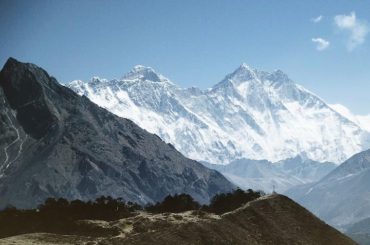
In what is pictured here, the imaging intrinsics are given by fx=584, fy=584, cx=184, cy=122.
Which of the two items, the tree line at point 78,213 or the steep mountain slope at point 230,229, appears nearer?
the steep mountain slope at point 230,229

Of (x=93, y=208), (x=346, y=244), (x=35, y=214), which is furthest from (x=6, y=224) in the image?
(x=346, y=244)

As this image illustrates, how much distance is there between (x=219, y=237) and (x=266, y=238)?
30.0 feet

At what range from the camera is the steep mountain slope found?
93875 millimetres

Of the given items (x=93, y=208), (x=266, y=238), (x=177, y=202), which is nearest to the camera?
(x=266, y=238)

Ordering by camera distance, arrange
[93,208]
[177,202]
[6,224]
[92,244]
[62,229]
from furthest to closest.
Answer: [177,202] < [93,208] < [6,224] < [62,229] < [92,244]

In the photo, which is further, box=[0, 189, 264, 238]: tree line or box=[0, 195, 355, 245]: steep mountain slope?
box=[0, 189, 264, 238]: tree line

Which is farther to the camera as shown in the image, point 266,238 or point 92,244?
point 266,238

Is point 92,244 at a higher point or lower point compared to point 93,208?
lower

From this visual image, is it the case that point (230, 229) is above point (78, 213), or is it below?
below

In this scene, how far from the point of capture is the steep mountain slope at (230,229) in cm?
9388

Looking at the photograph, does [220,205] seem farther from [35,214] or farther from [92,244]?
[92,244]

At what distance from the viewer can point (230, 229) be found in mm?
100812

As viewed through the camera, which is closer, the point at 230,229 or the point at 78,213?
the point at 230,229

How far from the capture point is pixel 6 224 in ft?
414
